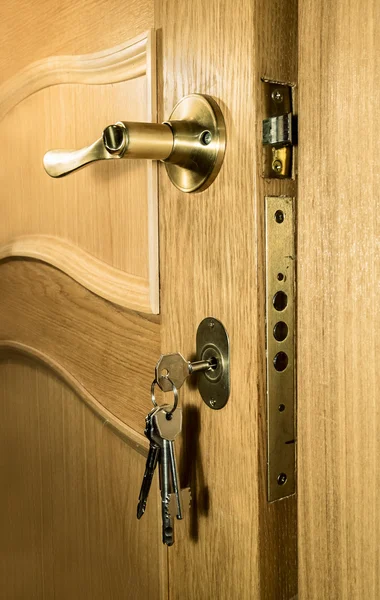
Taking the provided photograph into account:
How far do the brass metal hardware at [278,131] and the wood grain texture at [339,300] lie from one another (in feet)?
0.04

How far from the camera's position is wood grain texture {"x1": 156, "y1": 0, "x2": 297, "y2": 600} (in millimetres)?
363

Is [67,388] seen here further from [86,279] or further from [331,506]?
[331,506]

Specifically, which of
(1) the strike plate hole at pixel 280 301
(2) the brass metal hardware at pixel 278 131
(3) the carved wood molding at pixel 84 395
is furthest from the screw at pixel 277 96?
(3) the carved wood molding at pixel 84 395

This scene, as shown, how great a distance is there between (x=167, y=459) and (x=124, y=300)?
0.14 metres

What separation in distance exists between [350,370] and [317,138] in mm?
132

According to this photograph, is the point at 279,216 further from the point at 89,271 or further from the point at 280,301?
the point at 89,271

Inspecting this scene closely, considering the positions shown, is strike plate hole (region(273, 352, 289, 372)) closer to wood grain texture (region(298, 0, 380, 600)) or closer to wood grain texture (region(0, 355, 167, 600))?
wood grain texture (region(298, 0, 380, 600))

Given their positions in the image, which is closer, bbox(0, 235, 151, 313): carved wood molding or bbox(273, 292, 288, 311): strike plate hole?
bbox(273, 292, 288, 311): strike plate hole

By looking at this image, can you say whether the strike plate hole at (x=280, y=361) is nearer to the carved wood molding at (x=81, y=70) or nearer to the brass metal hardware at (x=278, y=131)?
the brass metal hardware at (x=278, y=131)

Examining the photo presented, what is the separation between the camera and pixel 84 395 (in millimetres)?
583

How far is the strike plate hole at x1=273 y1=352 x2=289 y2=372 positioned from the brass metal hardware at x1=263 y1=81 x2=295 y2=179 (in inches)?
4.3

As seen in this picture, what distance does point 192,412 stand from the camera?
0.43m

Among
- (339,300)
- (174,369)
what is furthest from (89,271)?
(339,300)

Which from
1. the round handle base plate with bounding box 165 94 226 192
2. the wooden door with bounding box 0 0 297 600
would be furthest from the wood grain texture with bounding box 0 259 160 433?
the round handle base plate with bounding box 165 94 226 192
